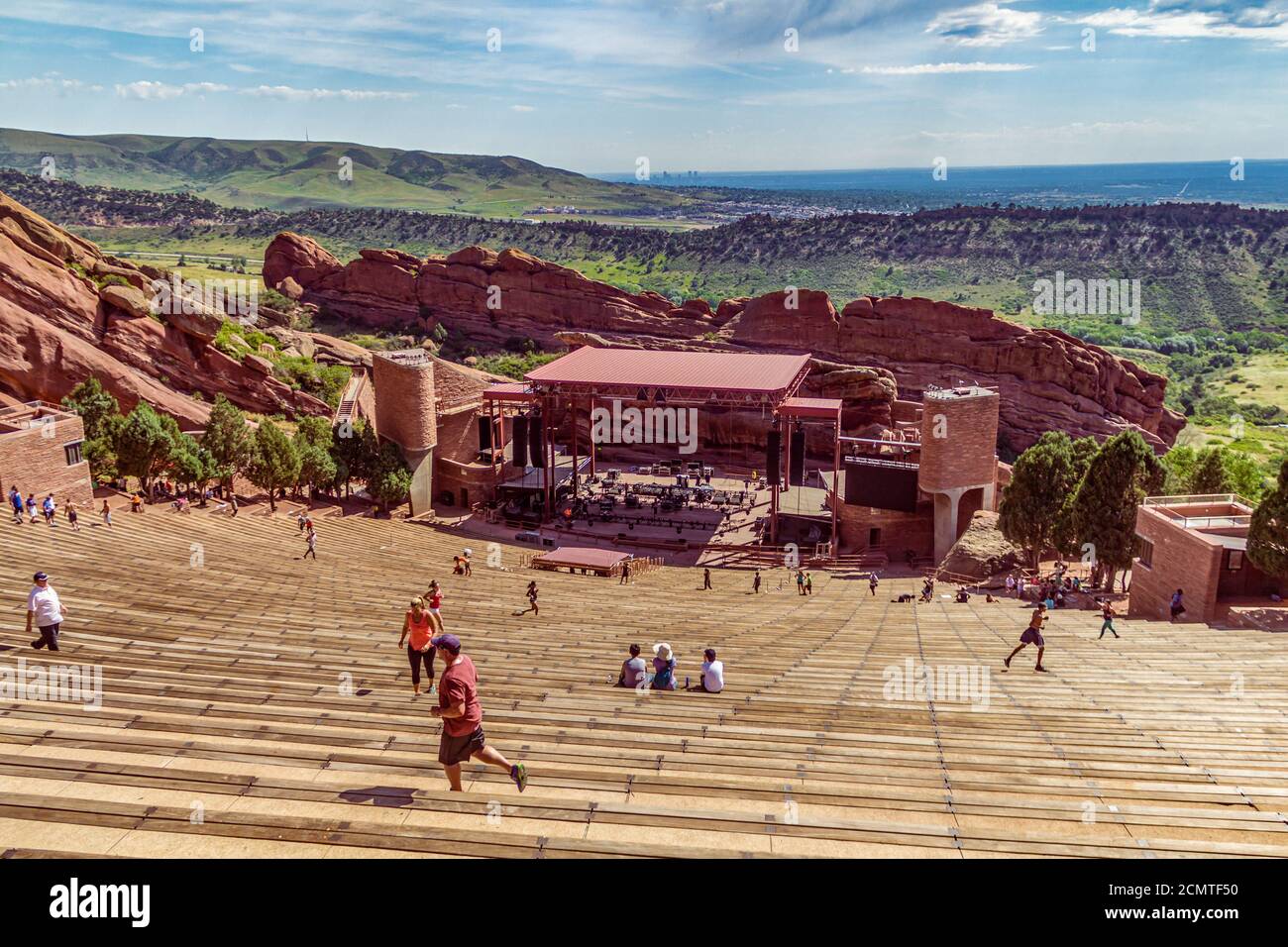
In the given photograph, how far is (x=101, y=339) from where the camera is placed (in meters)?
42.0

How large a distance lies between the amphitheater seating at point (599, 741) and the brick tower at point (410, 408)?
21102 millimetres

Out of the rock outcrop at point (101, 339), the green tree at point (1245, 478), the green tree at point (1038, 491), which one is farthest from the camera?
the green tree at point (1245, 478)

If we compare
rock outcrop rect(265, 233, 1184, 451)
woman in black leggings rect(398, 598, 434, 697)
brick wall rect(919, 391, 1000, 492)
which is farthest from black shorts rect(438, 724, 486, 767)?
rock outcrop rect(265, 233, 1184, 451)

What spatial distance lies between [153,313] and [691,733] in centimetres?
4373

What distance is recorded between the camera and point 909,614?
2281cm

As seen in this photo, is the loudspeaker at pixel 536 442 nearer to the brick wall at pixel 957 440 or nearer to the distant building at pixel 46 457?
the brick wall at pixel 957 440

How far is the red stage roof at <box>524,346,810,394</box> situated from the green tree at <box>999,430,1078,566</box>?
951 centimetres

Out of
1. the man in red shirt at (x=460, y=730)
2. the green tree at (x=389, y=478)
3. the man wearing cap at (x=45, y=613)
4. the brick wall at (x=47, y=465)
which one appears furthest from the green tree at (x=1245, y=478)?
the brick wall at (x=47, y=465)

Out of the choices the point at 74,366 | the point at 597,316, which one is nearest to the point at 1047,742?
the point at 74,366

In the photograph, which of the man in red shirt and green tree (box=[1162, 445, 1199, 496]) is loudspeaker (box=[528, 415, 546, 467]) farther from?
the man in red shirt

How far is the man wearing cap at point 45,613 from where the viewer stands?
1092 centimetres

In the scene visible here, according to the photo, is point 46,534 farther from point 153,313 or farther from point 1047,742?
point 153,313

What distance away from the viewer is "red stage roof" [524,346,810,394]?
37.0m
